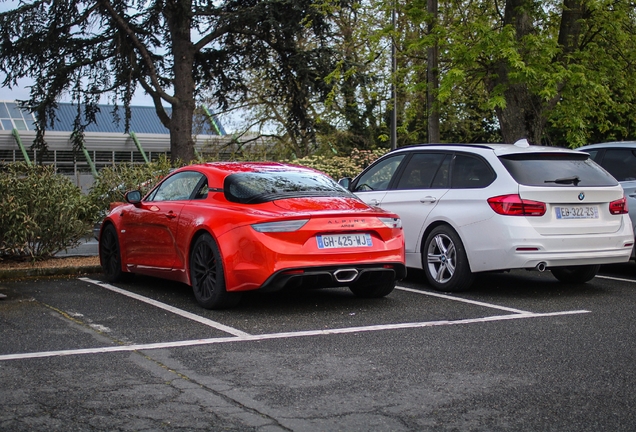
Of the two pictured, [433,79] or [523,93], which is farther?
[433,79]

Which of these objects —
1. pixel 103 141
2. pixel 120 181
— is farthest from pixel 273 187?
pixel 103 141

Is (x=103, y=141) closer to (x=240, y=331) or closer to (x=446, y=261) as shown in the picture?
(x=446, y=261)

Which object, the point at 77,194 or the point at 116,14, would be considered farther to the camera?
the point at 116,14

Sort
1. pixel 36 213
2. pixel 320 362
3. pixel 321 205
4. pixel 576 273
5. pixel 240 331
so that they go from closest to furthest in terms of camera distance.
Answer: pixel 320 362 → pixel 240 331 → pixel 321 205 → pixel 576 273 → pixel 36 213

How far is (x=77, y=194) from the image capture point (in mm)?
12742

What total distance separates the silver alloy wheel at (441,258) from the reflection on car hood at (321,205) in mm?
1477

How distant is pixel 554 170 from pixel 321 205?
8.94 ft

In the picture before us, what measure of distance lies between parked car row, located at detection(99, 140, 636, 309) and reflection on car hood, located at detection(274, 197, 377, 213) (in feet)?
0.07

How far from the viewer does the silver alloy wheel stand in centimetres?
972

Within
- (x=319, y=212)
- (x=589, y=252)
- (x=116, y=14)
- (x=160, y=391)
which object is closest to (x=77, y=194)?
(x=319, y=212)

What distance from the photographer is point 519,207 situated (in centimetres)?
912

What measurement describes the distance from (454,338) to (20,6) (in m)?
22.7

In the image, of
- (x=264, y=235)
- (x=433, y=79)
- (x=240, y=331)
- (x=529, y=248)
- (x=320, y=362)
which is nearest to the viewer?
(x=320, y=362)

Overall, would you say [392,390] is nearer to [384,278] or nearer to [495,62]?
[384,278]
